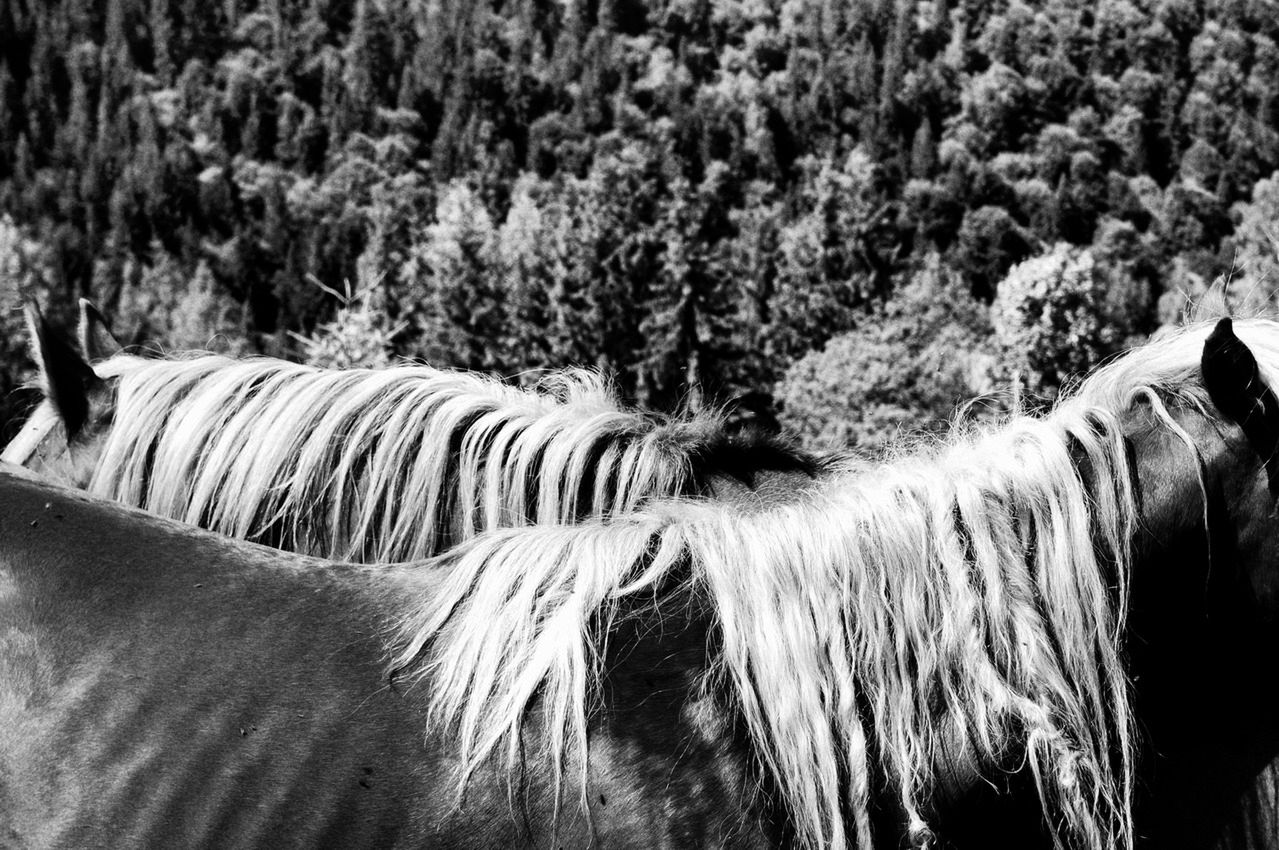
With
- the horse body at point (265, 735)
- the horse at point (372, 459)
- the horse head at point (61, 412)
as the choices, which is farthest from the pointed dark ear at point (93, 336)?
the horse body at point (265, 735)

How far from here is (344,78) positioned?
8856 centimetres

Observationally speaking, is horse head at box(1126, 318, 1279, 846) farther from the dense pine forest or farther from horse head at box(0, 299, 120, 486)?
the dense pine forest

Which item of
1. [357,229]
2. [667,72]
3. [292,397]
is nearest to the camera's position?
[292,397]

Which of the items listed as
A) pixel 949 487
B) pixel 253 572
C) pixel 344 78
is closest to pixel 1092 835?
pixel 949 487

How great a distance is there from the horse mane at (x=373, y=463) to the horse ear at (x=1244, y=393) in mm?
1294

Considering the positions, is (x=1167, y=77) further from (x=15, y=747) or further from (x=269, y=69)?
(x=15, y=747)

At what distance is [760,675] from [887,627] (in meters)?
0.19

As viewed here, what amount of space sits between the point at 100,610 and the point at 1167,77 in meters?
86.6

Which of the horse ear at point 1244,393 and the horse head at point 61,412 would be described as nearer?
the horse ear at point 1244,393

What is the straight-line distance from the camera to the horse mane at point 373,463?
2623 mm

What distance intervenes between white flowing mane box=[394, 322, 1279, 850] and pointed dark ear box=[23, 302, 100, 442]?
1.72 metres

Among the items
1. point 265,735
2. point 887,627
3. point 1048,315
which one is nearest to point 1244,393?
point 887,627

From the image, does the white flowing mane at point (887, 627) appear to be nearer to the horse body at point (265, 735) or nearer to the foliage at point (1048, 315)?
the horse body at point (265, 735)

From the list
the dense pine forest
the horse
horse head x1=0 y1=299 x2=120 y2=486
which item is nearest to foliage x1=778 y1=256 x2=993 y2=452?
the dense pine forest
